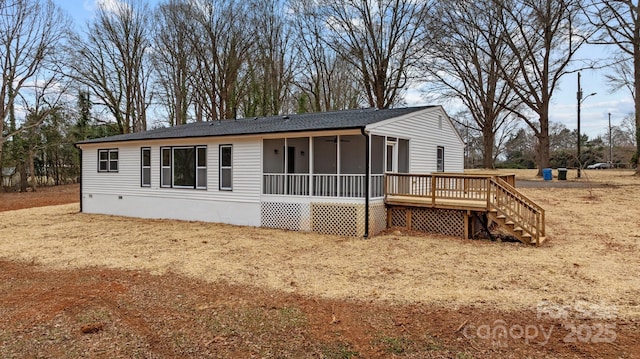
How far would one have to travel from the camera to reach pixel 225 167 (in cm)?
1207

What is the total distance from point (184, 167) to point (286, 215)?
428cm

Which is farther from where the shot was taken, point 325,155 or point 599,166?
point 599,166

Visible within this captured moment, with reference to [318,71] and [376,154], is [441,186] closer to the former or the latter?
[376,154]

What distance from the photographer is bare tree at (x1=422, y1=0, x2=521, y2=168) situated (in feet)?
81.8

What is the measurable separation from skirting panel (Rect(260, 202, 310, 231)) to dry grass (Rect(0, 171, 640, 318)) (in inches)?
18.6

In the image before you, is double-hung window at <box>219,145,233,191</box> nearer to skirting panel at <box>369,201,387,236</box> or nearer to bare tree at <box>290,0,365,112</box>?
skirting panel at <box>369,201,387,236</box>

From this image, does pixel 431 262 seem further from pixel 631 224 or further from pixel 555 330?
pixel 631 224

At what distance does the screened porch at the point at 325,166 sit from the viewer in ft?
34.5

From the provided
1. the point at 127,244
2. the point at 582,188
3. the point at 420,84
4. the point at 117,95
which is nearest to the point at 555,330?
the point at 127,244

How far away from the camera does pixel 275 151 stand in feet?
40.4

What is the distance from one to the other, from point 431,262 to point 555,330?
10.3 feet

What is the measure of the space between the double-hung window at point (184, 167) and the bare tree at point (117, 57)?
16762 mm

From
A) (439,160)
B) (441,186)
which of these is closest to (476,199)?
(441,186)

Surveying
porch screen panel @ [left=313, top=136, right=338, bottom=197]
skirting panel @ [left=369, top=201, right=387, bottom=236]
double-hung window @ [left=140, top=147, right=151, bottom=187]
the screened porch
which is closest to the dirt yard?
skirting panel @ [left=369, top=201, right=387, bottom=236]
